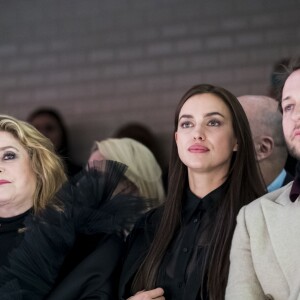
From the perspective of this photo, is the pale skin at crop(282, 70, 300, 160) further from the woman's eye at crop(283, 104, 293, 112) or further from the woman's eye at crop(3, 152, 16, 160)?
the woman's eye at crop(3, 152, 16, 160)

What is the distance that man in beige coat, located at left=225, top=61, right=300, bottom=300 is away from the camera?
2.32 metres

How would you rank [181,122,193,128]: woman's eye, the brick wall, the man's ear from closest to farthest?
[181,122,193,128]: woman's eye < the man's ear < the brick wall

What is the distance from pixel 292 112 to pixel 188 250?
1.96ft

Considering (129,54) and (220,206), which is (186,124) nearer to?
(220,206)

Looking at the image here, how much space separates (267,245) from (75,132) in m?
3.70

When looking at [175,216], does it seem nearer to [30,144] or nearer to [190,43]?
[30,144]

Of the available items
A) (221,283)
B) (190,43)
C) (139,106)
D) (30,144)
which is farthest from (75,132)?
(221,283)

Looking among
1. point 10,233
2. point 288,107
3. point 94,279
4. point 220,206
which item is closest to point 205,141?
point 220,206

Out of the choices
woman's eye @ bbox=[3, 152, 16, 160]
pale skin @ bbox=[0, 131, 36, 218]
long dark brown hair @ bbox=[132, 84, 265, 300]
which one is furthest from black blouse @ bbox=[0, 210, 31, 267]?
long dark brown hair @ bbox=[132, 84, 265, 300]

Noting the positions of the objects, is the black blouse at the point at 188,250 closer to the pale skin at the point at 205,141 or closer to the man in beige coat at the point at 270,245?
the pale skin at the point at 205,141

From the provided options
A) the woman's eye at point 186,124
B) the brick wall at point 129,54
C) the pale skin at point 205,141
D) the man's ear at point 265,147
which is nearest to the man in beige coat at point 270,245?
the pale skin at point 205,141

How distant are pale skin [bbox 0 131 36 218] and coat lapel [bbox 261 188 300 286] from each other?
1.08 metres

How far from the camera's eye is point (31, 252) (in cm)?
278

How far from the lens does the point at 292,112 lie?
252 centimetres
